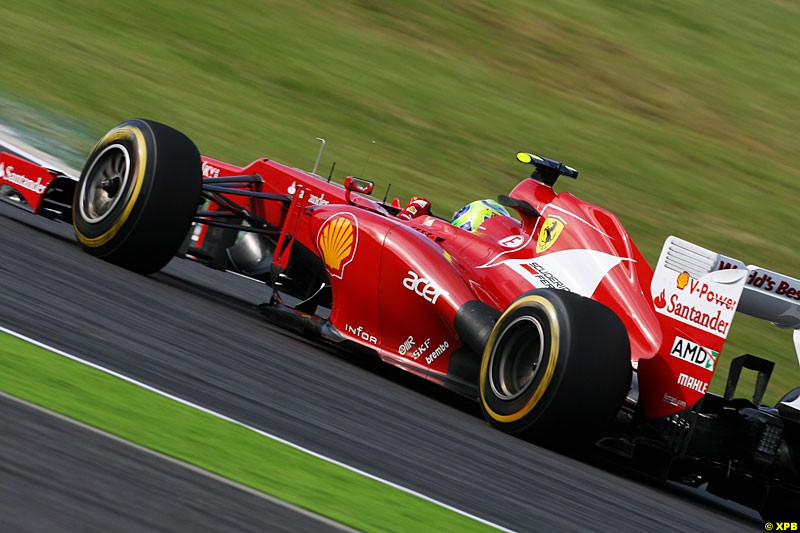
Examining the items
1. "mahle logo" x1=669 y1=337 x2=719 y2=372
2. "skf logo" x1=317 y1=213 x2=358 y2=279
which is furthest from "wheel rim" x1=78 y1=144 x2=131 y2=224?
"mahle logo" x1=669 y1=337 x2=719 y2=372

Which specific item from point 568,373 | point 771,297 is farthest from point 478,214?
point 568,373

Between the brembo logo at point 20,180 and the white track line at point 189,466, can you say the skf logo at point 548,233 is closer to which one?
the white track line at point 189,466

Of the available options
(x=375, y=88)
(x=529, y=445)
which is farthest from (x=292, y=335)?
(x=375, y=88)

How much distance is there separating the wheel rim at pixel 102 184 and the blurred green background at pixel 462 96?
180 inches

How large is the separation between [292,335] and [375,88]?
34.0 feet

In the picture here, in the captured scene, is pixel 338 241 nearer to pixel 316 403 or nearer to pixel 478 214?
pixel 478 214

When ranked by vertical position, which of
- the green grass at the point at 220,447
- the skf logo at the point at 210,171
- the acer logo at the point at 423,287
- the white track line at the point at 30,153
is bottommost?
the green grass at the point at 220,447

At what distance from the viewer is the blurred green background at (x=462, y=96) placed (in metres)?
15.2

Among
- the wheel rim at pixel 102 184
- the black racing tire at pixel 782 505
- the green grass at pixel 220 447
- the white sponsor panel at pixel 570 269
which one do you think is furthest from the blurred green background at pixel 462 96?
the green grass at pixel 220 447

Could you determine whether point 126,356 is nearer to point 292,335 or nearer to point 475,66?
point 292,335

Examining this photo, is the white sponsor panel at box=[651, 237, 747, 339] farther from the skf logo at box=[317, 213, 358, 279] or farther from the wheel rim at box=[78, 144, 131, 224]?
the wheel rim at box=[78, 144, 131, 224]

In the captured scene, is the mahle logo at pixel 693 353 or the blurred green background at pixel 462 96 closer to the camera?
the mahle logo at pixel 693 353

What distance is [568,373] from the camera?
583 cm

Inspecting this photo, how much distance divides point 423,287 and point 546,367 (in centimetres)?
129
